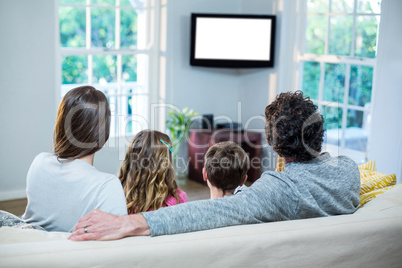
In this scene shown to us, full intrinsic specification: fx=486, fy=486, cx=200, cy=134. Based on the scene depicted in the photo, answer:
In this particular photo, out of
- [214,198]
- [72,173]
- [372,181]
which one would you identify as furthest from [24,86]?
[372,181]

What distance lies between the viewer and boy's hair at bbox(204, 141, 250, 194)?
7.55ft

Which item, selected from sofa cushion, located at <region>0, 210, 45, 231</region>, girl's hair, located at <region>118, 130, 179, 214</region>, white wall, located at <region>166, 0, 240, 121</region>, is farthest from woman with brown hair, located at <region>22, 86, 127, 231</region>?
white wall, located at <region>166, 0, 240, 121</region>

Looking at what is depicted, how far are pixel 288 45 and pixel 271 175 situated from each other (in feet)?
12.3

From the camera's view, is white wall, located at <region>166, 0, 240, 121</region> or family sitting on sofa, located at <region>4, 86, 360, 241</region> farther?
white wall, located at <region>166, 0, 240, 121</region>

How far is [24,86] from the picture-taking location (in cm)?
455

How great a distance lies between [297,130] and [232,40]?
3.69 meters

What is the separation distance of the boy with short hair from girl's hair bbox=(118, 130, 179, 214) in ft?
0.67

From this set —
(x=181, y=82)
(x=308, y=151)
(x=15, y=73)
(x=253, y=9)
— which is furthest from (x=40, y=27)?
(x=308, y=151)

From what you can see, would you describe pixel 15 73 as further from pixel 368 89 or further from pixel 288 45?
pixel 368 89

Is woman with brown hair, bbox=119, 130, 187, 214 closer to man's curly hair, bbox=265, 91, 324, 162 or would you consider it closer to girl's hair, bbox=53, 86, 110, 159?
girl's hair, bbox=53, 86, 110, 159

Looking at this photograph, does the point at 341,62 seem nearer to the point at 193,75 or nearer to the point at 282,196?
the point at 193,75

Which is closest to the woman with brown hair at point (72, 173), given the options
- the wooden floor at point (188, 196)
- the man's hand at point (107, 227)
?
the man's hand at point (107, 227)

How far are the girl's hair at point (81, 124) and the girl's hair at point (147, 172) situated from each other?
38 cm

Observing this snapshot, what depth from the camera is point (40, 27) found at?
14.9 feet
